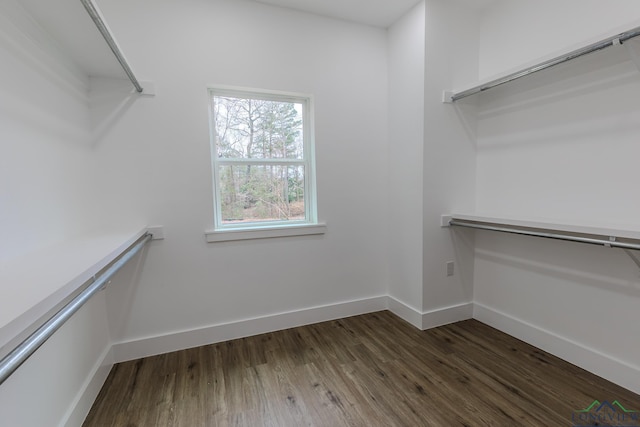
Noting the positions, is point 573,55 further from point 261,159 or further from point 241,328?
point 241,328

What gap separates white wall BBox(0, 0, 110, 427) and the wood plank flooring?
0.38 metres

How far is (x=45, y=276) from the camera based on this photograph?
93 cm

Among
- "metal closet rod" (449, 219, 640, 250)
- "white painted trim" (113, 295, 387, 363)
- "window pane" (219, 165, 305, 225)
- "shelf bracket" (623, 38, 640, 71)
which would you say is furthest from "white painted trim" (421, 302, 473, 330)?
"shelf bracket" (623, 38, 640, 71)

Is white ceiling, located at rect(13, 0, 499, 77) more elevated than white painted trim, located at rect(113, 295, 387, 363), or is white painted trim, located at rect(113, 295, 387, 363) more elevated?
white ceiling, located at rect(13, 0, 499, 77)

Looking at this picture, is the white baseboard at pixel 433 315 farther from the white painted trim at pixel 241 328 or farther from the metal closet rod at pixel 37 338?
the metal closet rod at pixel 37 338

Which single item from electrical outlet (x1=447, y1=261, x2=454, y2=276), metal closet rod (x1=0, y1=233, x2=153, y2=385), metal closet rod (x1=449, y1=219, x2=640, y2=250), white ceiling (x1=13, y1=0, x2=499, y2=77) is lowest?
electrical outlet (x1=447, y1=261, x2=454, y2=276)

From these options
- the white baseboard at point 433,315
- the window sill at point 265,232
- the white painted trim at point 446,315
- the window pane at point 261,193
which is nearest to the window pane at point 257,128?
the window pane at point 261,193

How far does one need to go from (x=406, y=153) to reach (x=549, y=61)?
3.53 feet

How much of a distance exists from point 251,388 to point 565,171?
2486mm

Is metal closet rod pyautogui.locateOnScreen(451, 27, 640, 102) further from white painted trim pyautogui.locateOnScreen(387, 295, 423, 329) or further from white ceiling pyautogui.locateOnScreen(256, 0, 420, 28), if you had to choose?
white painted trim pyautogui.locateOnScreen(387, 295, 423, 329)

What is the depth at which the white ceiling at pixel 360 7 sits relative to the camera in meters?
2.24

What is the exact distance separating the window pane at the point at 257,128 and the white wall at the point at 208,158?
16 centimetres

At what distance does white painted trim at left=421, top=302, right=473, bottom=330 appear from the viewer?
243 centimetres

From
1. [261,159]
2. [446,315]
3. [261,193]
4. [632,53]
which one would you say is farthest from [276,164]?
[632,53]
